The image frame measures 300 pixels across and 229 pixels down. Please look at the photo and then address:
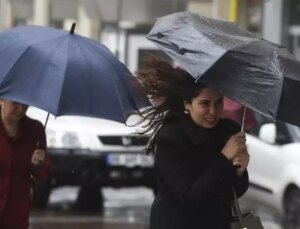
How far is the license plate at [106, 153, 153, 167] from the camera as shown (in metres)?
10.2

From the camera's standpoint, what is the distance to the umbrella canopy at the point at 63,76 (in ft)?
13.6

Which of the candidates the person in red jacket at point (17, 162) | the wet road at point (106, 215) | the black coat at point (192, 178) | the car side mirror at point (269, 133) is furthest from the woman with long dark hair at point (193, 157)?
the car side mirror at point (269, 133)

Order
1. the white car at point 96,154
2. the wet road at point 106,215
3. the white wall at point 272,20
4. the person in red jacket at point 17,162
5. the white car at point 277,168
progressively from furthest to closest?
the white wall at point 272,20 < the white car at point 96,154 < the wet road at point 106,215 < the white car at point 277,168 < the person in red jacket at point 17,162

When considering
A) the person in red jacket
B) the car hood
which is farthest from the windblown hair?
the car hood

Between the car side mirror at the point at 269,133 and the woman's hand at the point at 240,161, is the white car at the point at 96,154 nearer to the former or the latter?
the car side mirror at the point at 269,133

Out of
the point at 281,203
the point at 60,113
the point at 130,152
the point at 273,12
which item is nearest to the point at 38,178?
the point at 60,113

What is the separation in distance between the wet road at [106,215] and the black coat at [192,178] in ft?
18.6

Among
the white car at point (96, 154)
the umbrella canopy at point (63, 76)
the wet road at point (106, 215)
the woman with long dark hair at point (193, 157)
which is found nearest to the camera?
the woman with long dark hair at point (193, 157)

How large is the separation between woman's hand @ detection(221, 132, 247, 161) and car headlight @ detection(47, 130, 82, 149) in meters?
6.86

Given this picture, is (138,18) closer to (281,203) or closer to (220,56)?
(281,203)

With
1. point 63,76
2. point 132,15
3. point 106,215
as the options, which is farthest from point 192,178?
point 132,15

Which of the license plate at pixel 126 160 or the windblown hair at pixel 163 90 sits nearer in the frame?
the windblown hair at pixel 163 90

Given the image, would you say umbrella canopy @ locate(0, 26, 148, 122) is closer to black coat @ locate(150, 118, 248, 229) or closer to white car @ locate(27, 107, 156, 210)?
black coat @ locate(150, 118, 248, 229)

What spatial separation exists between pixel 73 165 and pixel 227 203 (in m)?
6.81
